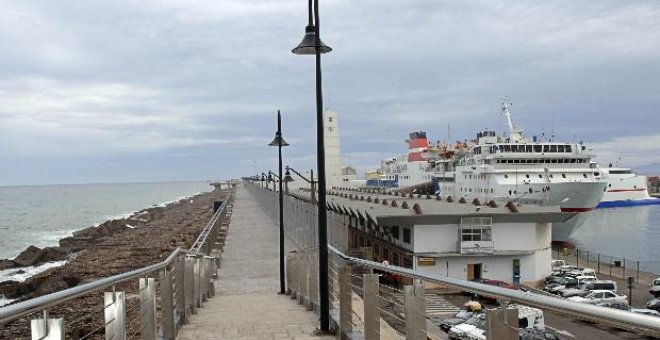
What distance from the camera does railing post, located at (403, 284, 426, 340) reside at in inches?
175

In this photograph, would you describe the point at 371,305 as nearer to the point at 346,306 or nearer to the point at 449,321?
the point at 346,306

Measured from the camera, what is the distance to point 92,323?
16281 millimetres

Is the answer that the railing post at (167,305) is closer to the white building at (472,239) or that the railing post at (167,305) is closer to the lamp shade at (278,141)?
the lamp shade at (278,141)

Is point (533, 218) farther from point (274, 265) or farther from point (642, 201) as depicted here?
point (642, 201)

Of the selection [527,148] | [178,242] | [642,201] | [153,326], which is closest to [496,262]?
[178,242]

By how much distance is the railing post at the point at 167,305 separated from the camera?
704cm

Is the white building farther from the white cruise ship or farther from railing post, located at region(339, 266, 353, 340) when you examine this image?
railing post, located at region(339, 266, 353, 340)

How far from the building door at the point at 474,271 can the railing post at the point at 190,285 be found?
24394 millimetres

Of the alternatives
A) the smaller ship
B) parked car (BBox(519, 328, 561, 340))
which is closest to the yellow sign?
parked car (BBox(519, 328, 561, 340))

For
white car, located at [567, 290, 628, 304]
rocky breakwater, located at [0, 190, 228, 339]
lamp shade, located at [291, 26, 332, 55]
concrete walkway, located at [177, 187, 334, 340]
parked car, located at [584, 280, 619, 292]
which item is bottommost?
parked car, located at [584, 280, 619, 292]

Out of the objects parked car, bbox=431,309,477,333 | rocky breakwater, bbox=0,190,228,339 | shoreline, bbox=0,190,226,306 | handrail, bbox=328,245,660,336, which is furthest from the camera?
shoreline, bbox=0,190,226,306

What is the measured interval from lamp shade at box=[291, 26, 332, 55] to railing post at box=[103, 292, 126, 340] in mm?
4755

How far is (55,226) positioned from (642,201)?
89723 millimetres

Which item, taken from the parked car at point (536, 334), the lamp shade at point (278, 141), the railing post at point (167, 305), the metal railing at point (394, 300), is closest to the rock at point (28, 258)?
the lamp shade at point (278, 141)
